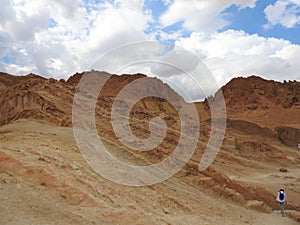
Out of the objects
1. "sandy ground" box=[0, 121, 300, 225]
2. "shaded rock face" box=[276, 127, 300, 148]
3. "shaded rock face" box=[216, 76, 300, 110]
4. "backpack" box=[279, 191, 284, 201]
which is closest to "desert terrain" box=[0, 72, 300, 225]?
"sandy ground" box=[0, 121, 300, 225]

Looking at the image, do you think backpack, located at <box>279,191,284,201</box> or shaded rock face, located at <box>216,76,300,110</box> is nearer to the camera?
backpack, located at <box>279,191,284,201</box>

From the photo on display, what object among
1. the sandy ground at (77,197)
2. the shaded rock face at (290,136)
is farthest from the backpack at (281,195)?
the shaded rock face at (290,136)

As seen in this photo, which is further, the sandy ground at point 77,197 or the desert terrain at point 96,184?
the desert terrain at point 96,184

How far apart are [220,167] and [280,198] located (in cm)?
1000

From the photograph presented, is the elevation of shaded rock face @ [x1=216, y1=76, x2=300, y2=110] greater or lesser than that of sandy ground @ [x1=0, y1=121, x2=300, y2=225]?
greater

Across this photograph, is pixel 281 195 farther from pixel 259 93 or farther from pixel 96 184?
pixel 259 93

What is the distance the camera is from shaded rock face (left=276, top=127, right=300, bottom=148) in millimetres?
44241

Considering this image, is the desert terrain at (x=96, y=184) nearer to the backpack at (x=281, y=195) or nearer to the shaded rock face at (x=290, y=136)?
the backpack at (x=281, y=195)

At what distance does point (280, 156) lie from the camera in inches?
1241

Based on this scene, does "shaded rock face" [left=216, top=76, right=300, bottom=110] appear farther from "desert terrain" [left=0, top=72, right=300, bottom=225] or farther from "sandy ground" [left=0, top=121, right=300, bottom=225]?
"sandy ground" [left=0, top=121, right=300, bottom=225]

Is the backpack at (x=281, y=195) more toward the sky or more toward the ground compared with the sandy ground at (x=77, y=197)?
more toward the sky

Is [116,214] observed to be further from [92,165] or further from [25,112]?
[25,112]

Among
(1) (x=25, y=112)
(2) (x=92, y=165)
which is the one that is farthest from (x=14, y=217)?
(1) (x=25, y=112)

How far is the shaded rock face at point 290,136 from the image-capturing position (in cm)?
4424
